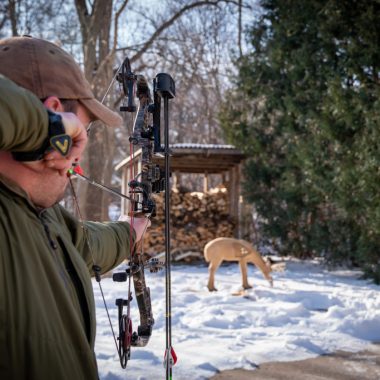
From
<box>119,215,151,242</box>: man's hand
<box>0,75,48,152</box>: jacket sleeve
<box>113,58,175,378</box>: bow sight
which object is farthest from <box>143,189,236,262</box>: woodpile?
<box>0,75,48,152</box>: jacket sleeve

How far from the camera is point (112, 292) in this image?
6793 millimetres

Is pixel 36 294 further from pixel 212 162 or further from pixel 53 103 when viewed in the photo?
pixel 212 162

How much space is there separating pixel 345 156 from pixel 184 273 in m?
3.61

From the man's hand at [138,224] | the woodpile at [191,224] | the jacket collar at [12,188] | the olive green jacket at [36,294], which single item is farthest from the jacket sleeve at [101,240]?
the woodpile at [191,224]

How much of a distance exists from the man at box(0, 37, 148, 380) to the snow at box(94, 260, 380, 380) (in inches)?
92.0

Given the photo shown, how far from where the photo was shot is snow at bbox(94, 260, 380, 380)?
12.6ft

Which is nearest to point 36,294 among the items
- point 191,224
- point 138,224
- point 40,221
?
point 40,221

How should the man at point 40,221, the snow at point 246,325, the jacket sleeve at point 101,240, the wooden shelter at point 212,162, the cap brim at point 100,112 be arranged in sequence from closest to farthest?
the man at point 40,221 → the cap brim at point 100,112 → the jacket sleeve at point 101,240 → the snow at point 246,325 → the wooden shelter at point 212,162

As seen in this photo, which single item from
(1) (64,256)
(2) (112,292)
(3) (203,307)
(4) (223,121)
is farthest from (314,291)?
(1) (64,256)

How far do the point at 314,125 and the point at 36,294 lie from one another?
7.90m

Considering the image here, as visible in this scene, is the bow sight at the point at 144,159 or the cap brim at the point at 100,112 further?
the bow sight at the point at 144,159

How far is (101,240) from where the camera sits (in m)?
1.91

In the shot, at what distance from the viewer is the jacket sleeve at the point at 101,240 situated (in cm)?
166

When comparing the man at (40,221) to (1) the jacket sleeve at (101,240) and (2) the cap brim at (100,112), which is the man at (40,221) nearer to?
(2) the cap brim at (100,112)
